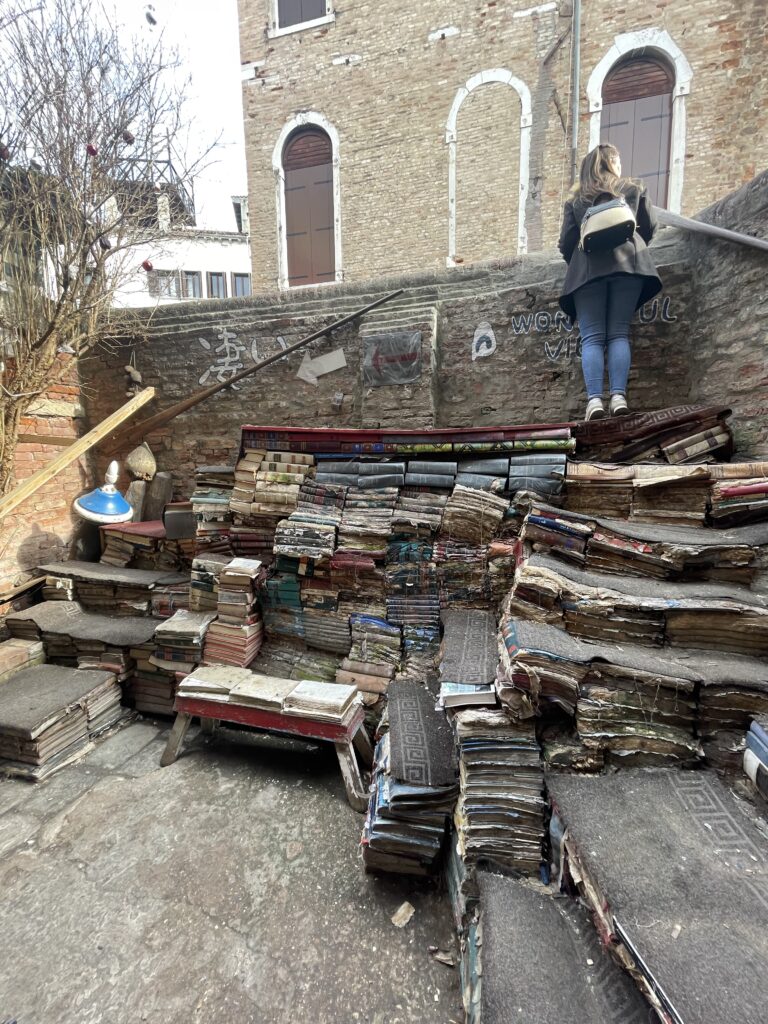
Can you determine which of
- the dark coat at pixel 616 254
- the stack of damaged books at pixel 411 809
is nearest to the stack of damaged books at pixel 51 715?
the stack of damaged books at pixel 411 809

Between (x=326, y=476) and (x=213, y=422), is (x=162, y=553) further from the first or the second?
(x=326, y=476)

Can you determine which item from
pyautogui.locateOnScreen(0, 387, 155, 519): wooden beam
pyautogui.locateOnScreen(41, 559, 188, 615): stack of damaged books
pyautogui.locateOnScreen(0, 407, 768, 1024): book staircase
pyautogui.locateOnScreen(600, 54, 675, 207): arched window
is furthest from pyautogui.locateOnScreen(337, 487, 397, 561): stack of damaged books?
pyautogui.locateOnScreen(600, 54, 675, 207): arched window

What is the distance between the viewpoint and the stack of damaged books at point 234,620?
13.0ft

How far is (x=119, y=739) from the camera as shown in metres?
4.09

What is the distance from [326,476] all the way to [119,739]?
9.99 feet

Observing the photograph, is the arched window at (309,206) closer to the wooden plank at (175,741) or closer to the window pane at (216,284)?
the wooden plank at (175,741)

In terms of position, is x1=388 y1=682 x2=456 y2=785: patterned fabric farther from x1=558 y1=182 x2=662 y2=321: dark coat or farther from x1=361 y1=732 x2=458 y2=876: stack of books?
x1=558 y1=182 x2=662 y2=321: dark coat

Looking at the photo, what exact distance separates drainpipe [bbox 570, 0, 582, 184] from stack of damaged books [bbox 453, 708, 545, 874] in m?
10.1

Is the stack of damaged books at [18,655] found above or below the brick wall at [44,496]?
below

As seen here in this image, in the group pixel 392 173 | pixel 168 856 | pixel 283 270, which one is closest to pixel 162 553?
pixel 168 856

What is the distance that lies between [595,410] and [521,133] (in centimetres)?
784

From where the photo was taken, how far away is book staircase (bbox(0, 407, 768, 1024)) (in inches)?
58.6

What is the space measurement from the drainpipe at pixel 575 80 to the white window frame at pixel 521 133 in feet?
2.48

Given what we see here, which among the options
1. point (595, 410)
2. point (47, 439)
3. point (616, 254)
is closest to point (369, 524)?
point (595, 410)
